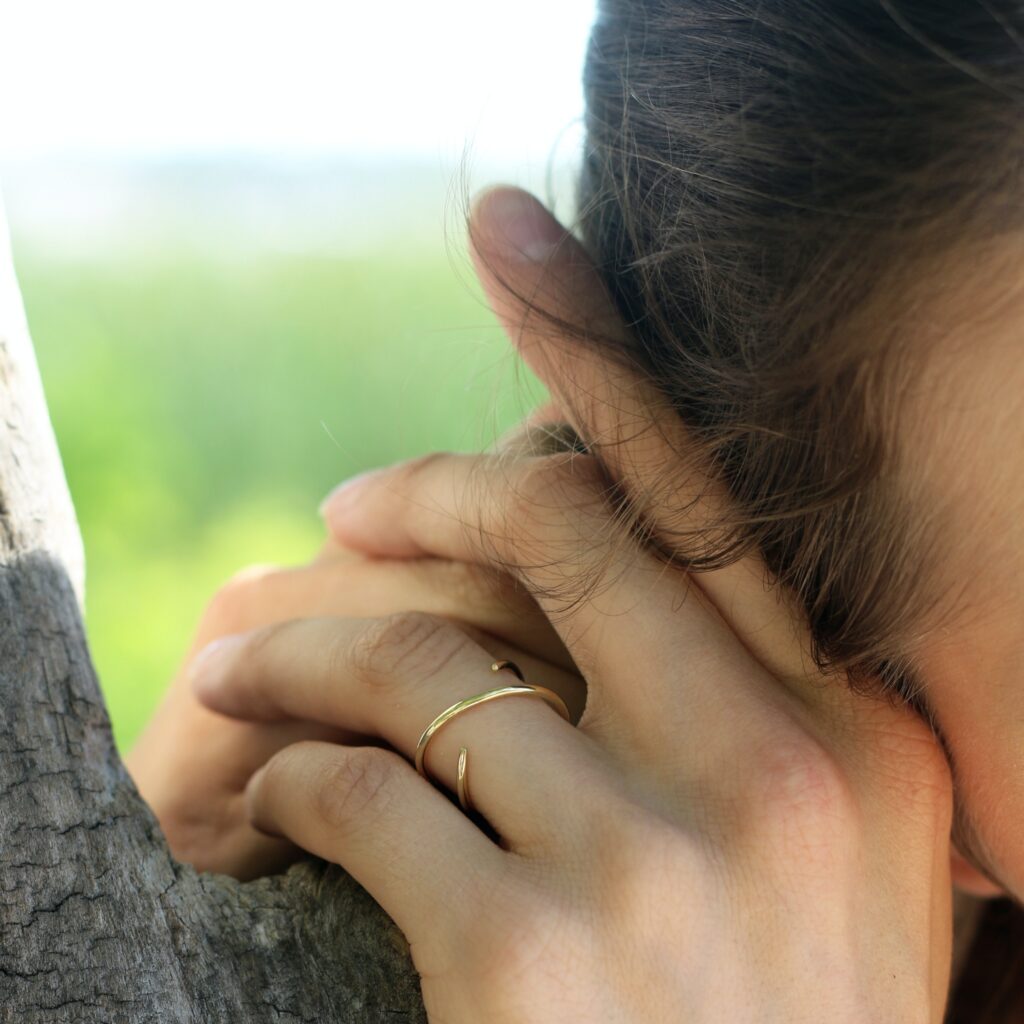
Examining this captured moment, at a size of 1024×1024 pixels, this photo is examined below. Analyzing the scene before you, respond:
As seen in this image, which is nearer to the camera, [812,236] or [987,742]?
[812,236]

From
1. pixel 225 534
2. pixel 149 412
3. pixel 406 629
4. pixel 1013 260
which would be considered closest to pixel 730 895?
pixel 406 629

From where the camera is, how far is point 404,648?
1008 millimetres

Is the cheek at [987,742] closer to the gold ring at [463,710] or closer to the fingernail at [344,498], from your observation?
the gold ring at [463,710]

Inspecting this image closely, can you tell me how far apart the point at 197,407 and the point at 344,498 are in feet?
16.9

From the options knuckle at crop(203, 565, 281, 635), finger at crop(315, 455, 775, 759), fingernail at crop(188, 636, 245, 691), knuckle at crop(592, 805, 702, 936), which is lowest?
knuckle at crop(203, 565, 281, 635)

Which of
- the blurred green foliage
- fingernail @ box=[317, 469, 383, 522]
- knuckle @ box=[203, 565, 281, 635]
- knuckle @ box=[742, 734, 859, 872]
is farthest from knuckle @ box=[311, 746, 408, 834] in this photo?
the blurred green foliage

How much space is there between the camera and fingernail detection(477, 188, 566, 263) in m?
1.02

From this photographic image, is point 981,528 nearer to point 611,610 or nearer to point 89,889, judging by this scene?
point 611,610

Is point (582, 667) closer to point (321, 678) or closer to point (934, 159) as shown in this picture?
point (321, 678)

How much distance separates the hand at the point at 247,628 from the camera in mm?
1122

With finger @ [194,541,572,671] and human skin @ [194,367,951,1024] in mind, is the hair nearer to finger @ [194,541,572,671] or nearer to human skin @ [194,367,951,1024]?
human skin @ [194,367,951,1024]

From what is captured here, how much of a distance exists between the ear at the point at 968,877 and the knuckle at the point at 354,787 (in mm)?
652

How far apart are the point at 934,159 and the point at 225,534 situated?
205 inches

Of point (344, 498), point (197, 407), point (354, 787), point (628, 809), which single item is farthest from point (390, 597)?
point (197, 407)
